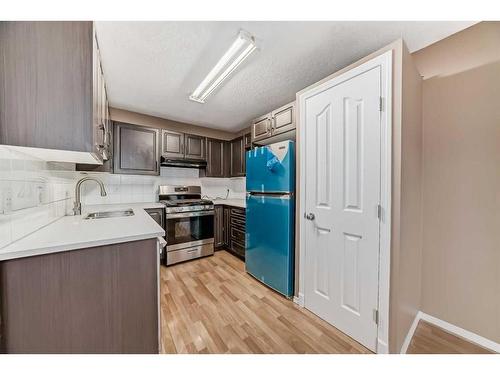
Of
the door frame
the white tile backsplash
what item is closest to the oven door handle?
the white tile backsplash

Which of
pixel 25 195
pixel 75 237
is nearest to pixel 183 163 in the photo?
pixel 25 195

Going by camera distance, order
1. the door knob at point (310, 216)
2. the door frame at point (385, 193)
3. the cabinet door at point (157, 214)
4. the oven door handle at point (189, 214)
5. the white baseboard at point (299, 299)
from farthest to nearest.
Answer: the oven door handle at point (189, 214), the cabinet door at point (157, 214), the white baseboard at point (299, 299), the door knob at point (310, 216), the door frame at point (385, 193)

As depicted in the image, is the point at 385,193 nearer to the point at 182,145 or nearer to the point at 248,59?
the point at 248,59

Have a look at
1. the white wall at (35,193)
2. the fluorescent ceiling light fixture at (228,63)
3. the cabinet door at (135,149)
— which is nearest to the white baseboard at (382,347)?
the white wall at (35,193)

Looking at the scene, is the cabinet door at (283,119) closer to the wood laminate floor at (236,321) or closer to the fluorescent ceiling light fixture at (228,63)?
the fluorescent ceiling light fixture at (228,63)

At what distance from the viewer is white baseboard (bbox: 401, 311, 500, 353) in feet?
4.32

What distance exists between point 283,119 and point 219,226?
2.10 metres

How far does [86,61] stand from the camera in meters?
1.05

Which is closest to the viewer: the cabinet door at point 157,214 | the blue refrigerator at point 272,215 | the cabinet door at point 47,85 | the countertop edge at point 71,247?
the countertop edge at point 71,247

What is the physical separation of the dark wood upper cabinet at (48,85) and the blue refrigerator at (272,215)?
58.6 inches

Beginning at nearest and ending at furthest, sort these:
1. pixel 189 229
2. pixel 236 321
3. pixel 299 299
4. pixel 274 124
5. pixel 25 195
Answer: pixel 25 195 → pixel 236 321 → pixel 299 299 → pixel 274 124 → pixel 189 229

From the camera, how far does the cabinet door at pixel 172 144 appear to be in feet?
9.81

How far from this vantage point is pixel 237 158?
352 cm

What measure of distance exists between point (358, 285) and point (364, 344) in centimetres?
40
